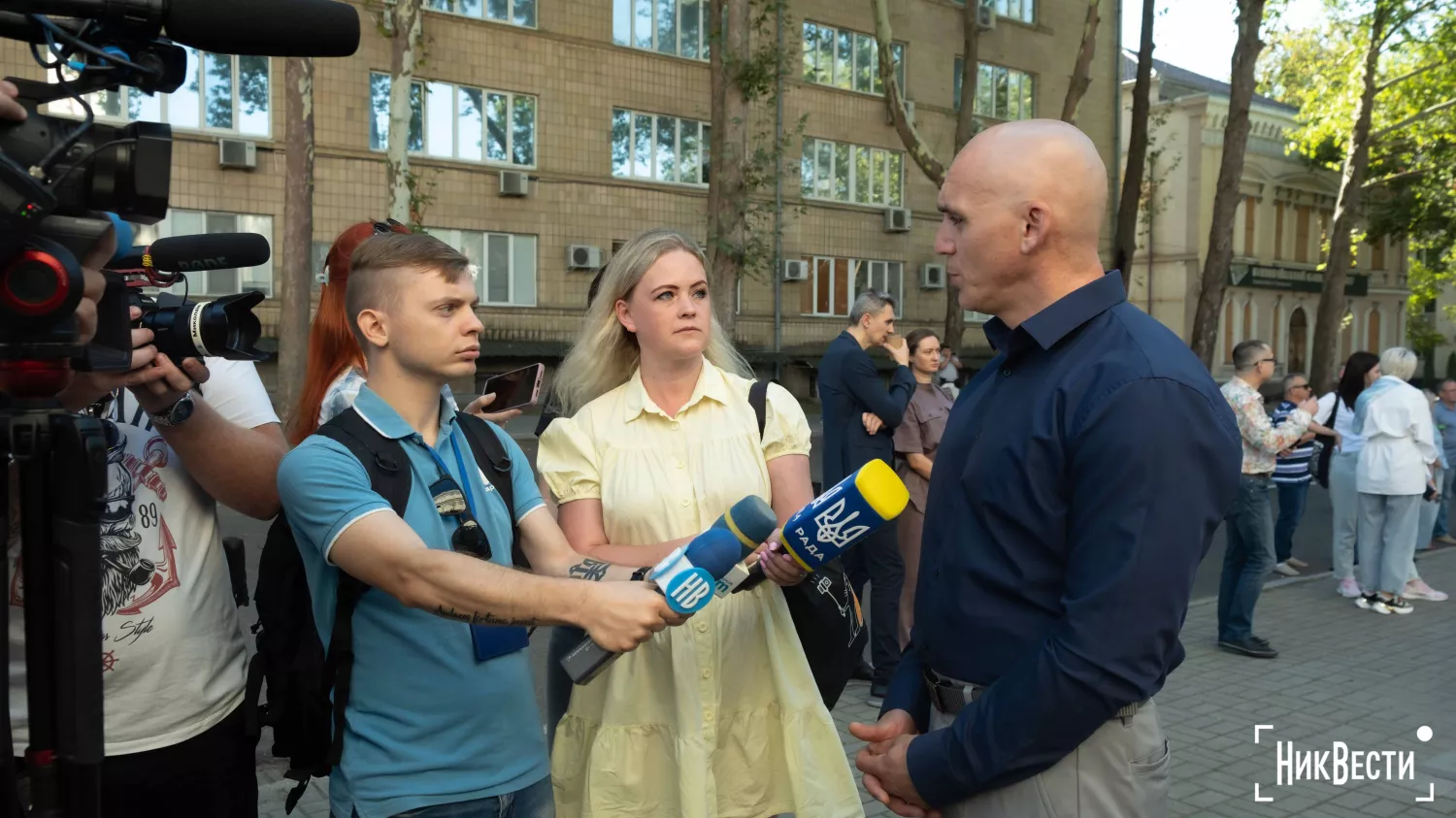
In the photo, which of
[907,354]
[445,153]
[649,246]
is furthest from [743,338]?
[649,246]

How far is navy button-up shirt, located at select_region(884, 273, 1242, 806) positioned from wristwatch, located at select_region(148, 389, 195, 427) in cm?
155

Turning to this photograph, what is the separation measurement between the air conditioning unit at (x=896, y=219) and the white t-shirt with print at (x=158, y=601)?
2803cm

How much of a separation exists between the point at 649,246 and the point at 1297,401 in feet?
26.7

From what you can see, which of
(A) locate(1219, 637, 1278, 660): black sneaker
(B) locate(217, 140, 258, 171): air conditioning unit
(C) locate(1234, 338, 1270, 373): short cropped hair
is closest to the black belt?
(A) locate(1219, 637, 1278, 660): black sneaker

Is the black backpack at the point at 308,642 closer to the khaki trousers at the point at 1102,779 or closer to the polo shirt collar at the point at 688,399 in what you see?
the polo shirt collar at the point at 688,399

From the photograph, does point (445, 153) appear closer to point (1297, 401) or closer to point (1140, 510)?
point (1297, 401)

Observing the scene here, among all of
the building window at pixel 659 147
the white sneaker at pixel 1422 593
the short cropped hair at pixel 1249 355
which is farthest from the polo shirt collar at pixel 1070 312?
the building window at pixel 659 147

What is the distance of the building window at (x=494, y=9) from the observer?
22.9 meters

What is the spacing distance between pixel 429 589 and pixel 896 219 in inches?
1123

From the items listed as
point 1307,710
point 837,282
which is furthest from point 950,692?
point 837,282

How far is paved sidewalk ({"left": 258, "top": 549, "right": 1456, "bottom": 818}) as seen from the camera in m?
5.05

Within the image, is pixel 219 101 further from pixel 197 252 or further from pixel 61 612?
pixel 61 612

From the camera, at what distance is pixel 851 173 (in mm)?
29422

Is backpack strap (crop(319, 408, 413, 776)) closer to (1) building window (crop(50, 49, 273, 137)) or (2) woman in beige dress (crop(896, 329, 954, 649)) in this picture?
(2) woman in beige dress (crop(896, 329, 954, 649))
